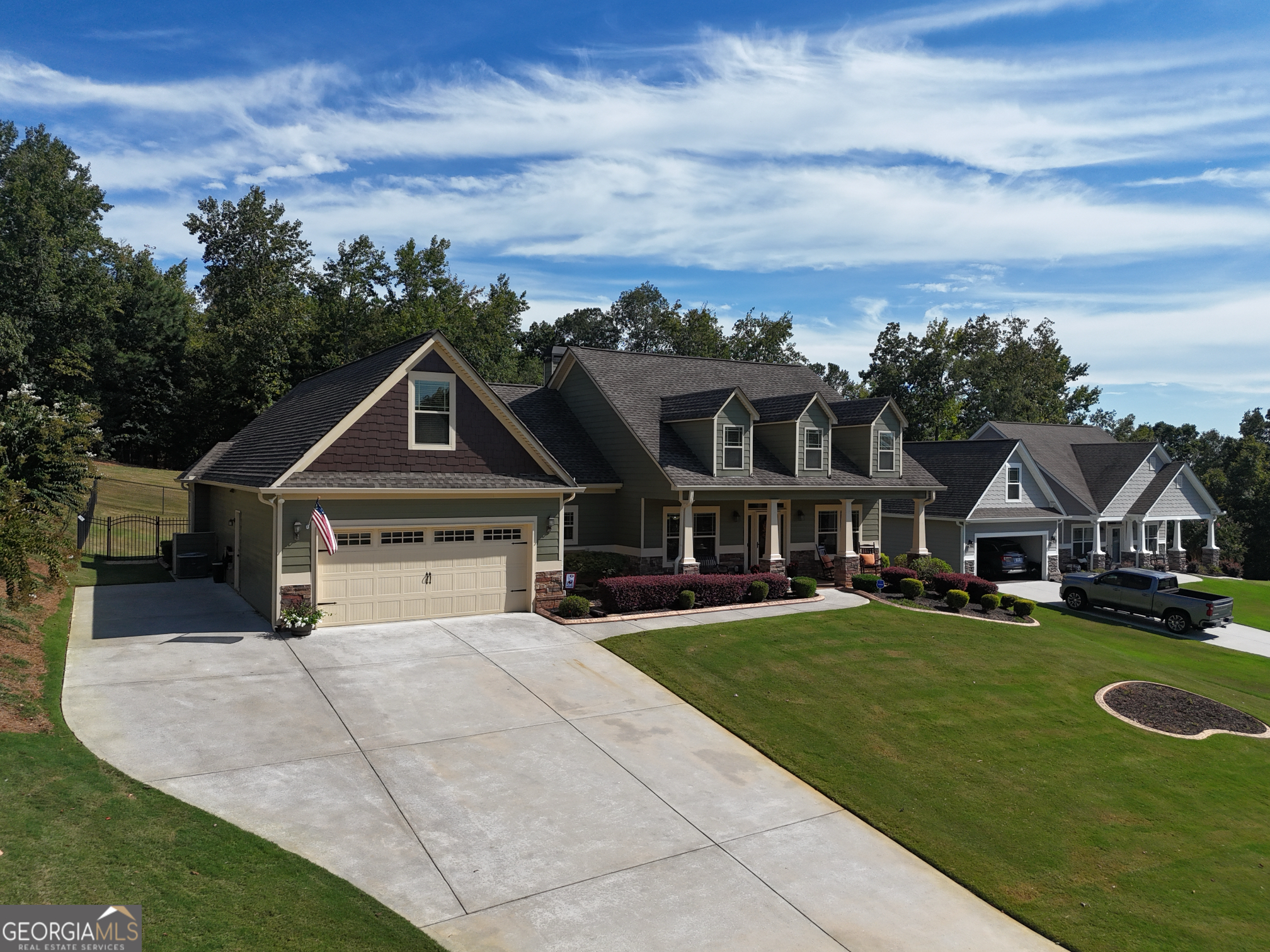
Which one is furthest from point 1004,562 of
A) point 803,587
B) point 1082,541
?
point 803,587

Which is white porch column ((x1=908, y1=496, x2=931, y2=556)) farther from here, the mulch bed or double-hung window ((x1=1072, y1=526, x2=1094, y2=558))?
double-hung window ((x1=1072, y1=526, x2=1094, y2=558))

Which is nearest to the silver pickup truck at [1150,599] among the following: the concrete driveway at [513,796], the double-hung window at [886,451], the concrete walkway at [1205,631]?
the concrete walkway at [1205,631]

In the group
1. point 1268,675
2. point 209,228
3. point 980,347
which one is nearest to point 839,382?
point 980,347

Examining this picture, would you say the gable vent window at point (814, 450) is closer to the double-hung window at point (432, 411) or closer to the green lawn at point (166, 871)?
the double-hung window at point (432, 411)

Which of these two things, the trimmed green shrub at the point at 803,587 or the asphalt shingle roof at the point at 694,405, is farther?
the asphalt shingle roof at the point at 694,405

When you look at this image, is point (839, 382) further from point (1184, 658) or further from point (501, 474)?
point (501, 474)

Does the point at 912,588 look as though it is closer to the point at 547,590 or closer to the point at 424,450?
the point at 547,590

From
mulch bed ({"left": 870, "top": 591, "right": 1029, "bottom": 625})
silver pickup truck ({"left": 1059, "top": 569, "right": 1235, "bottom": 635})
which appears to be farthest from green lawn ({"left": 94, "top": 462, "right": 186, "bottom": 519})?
silver pickup truck ({"left": 1059, "top": 569, "right": 1235, "bottom": 635})

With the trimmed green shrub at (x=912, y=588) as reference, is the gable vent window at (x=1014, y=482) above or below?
above
